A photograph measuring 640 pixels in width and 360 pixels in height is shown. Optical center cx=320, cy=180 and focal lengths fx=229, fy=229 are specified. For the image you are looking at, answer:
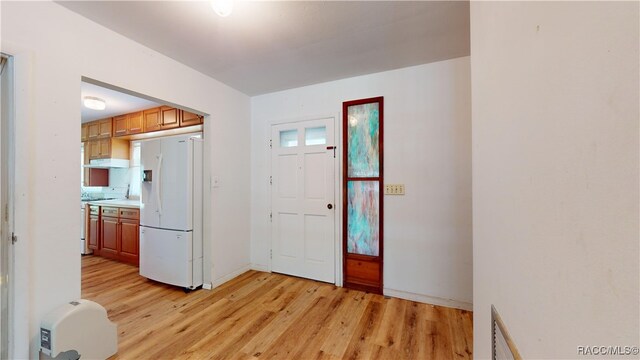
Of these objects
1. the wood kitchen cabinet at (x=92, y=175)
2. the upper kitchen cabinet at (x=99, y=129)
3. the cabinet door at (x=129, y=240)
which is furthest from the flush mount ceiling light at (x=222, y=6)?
the wood kitchen cabinet at (x=92, y=175)

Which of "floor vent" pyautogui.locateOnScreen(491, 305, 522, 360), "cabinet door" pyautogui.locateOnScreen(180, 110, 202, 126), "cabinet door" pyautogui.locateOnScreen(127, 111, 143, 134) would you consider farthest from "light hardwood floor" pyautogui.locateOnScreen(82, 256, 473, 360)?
"cabinet door" pyautogui.locateOnScreen(127, 111, 143, 134)

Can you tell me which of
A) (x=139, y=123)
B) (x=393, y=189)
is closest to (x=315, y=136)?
(x=393, y=189)

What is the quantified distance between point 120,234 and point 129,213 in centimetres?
41

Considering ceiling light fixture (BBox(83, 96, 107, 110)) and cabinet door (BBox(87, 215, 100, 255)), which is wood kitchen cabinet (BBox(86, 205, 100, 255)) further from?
ceiling light fixture (BBox(83, 96, 107, 110))

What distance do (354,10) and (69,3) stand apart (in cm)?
192

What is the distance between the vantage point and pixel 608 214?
0.33 meters

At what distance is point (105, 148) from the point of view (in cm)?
405

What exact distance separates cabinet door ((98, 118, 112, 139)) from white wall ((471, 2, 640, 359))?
5.30 metres

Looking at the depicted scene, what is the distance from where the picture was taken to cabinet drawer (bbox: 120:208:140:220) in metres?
3.29

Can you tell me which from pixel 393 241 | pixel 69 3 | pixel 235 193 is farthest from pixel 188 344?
pixel 69 3

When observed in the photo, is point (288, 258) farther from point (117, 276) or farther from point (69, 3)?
point (69, 3)

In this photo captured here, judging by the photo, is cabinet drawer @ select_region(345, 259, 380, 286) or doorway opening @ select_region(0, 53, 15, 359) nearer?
doorway opening @ select_region(0, 53, 15, 359)

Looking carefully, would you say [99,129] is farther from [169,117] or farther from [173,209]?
[173,209]

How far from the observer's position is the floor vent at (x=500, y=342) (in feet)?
2.06
